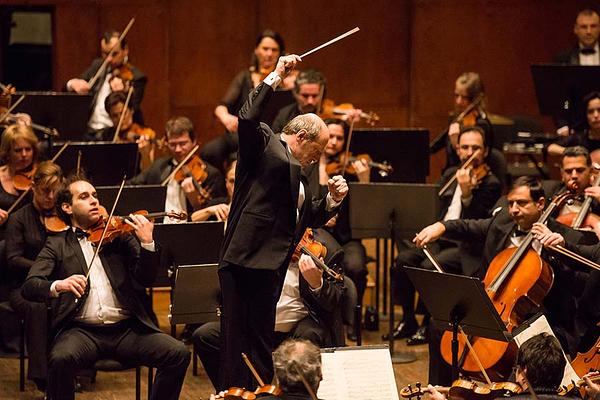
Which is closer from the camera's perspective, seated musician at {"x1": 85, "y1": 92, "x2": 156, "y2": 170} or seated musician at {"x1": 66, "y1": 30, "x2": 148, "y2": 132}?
seated musician at {"x1": 85, "y1": 92, "x2": 156, "y2": 170}

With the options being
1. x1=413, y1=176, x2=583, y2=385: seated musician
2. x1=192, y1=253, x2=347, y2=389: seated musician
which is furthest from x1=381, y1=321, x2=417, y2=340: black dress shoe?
x1=192, y1=253, x2=347, y2=389: seated musician

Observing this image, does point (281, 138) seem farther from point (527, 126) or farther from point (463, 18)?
point (463, 18)

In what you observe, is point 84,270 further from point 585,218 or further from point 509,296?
point 585,218

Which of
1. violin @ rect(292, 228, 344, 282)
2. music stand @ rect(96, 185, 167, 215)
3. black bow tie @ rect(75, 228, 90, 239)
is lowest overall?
violin @ rect(292, 228, 344, 282)

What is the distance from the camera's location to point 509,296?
5414mm

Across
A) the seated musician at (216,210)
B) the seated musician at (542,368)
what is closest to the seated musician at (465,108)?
the seated musician at (216,210)

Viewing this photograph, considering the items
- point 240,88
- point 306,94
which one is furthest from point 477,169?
point 240,88

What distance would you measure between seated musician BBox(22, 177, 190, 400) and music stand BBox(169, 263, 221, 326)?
129 mm

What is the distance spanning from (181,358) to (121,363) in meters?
0.28

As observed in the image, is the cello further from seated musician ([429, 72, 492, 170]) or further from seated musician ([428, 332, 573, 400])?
seated musician ([429, 72, 492, 170])

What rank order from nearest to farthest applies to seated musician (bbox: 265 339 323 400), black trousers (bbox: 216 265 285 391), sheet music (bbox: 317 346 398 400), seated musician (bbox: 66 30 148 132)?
seated musician (bbox: 265 339 323 400)
sheet music (bbox: 317 346 398 400)
black trousers (bbox: 216 265 285 391)
seated musician (bbox: 66 30 148 132)

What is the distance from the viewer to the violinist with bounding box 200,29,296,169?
7.81 m

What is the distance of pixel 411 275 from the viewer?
5.02m

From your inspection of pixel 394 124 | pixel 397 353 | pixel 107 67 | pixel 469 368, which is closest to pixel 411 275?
pixel 469 368
